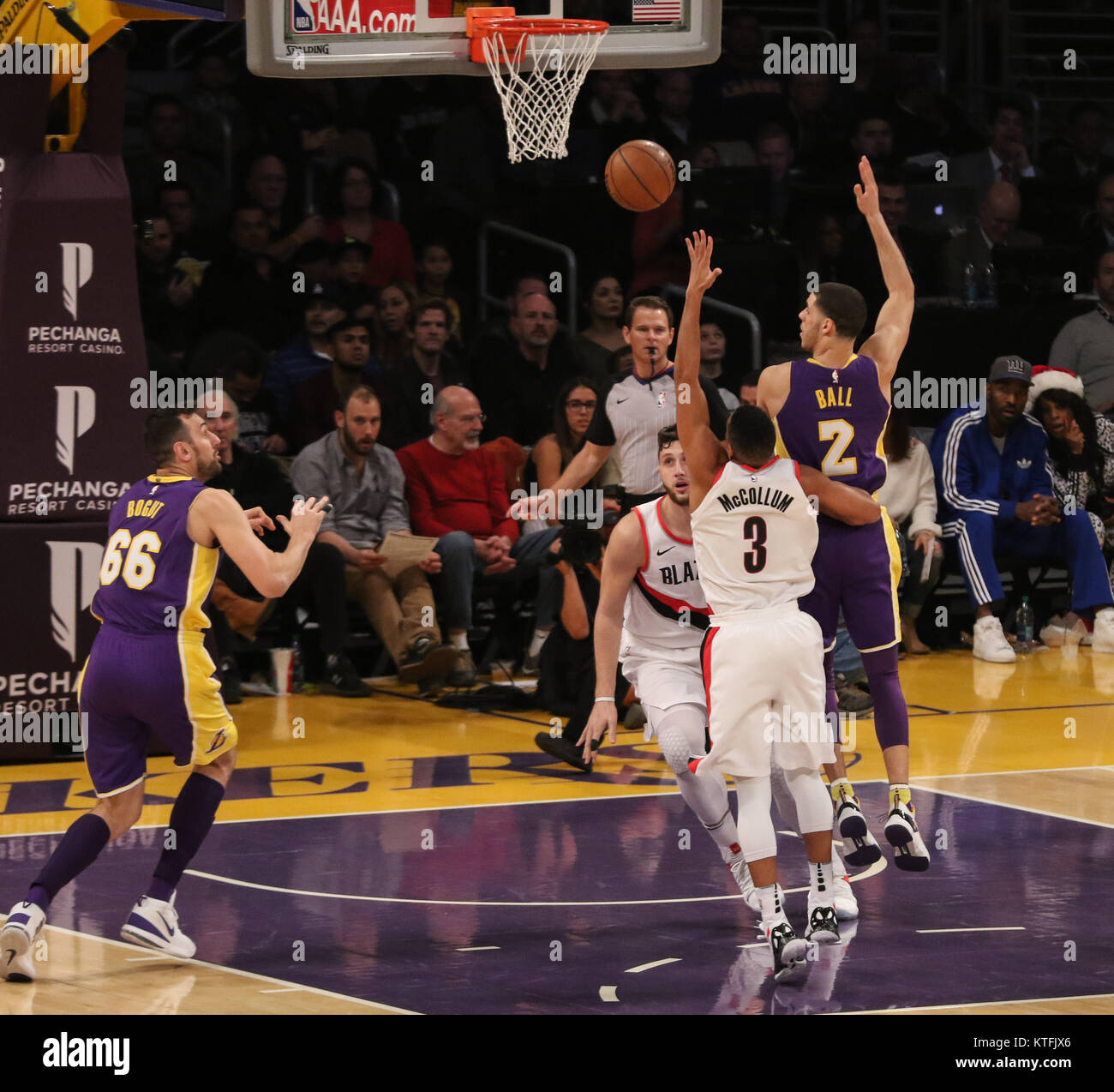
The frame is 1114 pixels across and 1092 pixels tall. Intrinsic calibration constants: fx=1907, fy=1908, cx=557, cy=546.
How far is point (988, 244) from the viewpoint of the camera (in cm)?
1558

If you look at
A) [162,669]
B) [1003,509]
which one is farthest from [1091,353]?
[162,669]

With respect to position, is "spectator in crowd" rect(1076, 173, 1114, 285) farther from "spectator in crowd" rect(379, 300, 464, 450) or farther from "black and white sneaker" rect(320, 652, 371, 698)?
"black and white sneaker" rect(320, 652, 371, 698)

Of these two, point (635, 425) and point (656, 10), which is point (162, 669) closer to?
point (635, 425)

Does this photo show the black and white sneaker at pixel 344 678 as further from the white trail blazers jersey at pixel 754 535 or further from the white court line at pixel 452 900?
the white trail blazers jersey at pixel 754 535

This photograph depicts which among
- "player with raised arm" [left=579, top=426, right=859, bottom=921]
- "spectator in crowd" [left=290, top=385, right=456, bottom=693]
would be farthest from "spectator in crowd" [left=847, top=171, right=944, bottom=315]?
"player with raised arm" [left=579, top=426, right=859, bottom=921]

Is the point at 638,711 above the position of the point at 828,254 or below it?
below

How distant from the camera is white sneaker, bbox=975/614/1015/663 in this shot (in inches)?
517

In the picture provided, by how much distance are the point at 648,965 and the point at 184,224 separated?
834cm

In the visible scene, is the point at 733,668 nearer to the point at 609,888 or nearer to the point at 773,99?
the point at 609,888

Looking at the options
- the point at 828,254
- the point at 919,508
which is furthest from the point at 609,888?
the point at 828,254

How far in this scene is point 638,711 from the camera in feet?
35.7

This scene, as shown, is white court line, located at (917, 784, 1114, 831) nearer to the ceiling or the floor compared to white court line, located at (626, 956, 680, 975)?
nearer to the floor

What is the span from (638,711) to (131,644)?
16.0 feet

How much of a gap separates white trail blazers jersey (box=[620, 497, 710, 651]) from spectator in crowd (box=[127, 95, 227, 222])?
24.3 feet
